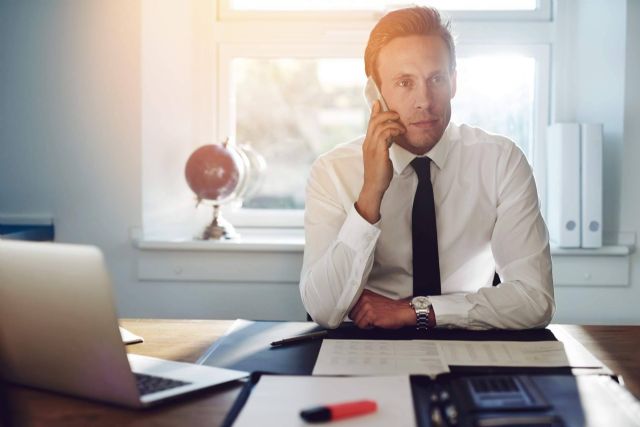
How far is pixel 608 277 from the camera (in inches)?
105

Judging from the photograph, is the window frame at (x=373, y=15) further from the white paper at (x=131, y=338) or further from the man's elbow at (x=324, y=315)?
the white paper at (x=131, y=338)

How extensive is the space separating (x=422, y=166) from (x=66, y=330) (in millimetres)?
1083

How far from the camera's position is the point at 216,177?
8.80 feet

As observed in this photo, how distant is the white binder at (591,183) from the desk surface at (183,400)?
1143mm

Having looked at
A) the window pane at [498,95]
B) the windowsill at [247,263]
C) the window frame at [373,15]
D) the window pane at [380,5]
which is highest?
the window pane at [380,5]

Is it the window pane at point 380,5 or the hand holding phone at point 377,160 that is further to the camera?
the window pane at point 380,5

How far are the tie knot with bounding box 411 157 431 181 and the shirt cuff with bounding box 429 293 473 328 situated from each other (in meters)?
0.37

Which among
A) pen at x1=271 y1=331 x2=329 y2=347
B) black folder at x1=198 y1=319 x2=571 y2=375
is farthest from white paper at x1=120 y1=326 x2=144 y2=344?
pen at x1=271 y1=331 x2=329 y2=347

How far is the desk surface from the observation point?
37.7 inches

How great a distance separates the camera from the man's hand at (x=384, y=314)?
4.90ft

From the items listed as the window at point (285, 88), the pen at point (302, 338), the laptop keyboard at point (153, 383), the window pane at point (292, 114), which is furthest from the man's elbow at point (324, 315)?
the window pane at point (292, 114)

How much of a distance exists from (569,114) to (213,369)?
2.13 metres

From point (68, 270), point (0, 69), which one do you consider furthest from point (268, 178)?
point (68, 270)

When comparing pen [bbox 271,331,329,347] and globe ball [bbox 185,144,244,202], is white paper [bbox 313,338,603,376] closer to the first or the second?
pen [bbox 271,331,329,347]
